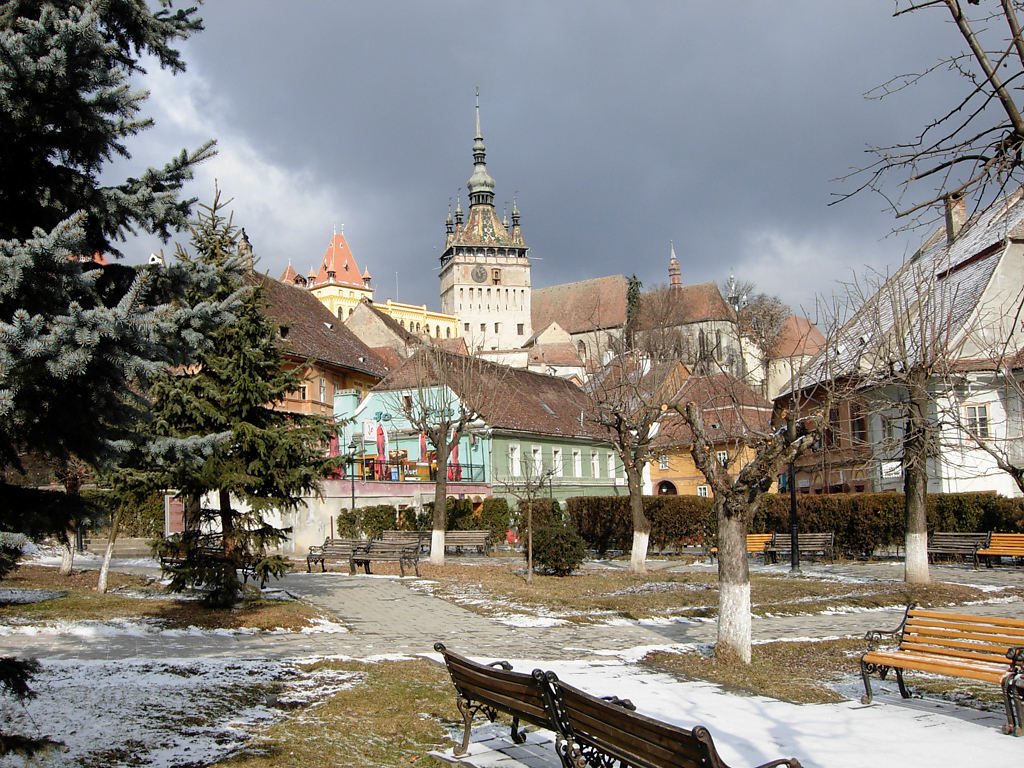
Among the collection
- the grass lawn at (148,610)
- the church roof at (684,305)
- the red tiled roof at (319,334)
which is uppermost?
the church roof at (684,305)

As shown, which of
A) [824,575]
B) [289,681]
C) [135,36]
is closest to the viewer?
[135,36]

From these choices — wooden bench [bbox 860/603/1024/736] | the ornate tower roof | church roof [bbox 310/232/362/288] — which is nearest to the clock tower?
the ornate tower roof

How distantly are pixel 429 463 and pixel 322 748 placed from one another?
98.9 feet

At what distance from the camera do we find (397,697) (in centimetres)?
858

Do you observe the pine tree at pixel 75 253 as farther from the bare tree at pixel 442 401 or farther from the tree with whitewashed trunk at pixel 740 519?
the bare tree at pixel 442 401

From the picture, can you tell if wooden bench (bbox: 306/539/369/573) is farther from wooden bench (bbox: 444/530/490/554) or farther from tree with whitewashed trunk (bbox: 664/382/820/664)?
tree with whitewashed trunk (bbox: 664/382/820/664)

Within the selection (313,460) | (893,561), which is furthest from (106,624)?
(893,561)

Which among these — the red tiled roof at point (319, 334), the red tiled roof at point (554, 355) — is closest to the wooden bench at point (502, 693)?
the red tiled roof at point (319, 334)

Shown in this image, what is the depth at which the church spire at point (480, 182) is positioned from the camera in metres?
128

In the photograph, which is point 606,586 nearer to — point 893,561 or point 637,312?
point 893,561

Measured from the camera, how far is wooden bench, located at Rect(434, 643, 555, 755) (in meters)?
5.93

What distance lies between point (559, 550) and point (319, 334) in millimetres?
24975

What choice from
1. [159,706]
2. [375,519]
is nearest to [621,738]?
[159,706]

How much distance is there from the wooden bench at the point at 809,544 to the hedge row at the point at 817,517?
2.74 feet
